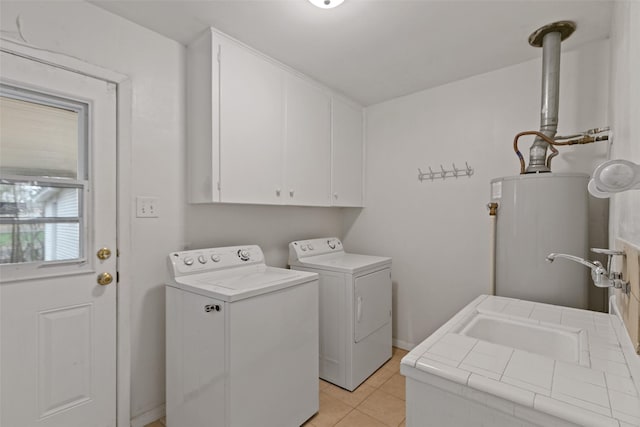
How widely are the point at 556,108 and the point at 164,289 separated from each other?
2.68 meters

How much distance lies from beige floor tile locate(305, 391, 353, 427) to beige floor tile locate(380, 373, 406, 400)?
35cm

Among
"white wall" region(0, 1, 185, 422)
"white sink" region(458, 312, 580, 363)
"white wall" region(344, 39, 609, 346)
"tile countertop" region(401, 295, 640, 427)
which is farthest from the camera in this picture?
"white wall" region(344, 39, 609, 346)

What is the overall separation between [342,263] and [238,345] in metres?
1.15

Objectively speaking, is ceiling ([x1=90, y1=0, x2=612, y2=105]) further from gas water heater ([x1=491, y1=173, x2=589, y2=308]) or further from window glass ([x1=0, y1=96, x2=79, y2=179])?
gas water heater ([x1=491, y1=173, x2=589, y2=308])

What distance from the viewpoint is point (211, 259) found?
6.21ft

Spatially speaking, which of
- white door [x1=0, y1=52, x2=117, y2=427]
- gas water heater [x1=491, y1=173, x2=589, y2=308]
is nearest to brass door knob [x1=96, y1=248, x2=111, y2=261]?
white door [x1=0, y1=52, x2=117, y2=427]

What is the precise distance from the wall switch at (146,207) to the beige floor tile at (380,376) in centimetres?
191

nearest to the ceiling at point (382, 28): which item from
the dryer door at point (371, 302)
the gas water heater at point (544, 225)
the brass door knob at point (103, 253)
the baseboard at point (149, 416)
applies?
the gas water heater at point (544, 225)

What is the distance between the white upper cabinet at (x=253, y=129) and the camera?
180 centimetres

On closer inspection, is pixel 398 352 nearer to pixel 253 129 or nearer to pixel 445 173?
pixel 445 173

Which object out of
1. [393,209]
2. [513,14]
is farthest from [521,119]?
[393,209]

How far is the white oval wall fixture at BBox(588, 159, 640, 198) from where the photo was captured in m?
0.57

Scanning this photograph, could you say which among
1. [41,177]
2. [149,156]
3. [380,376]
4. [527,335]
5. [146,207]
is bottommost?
[380,376]

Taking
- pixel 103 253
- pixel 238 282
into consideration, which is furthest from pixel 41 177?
pixel 238 282
